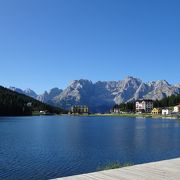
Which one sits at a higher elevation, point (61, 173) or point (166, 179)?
Result: point (166, 179)

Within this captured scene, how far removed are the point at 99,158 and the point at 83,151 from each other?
8275 millimetres

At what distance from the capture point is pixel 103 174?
20172 mm

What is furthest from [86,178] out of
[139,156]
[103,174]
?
[139,156]

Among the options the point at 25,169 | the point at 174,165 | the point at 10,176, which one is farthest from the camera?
the point at 25,169

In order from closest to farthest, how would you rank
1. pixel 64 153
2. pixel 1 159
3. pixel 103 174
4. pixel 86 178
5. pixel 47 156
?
pixel 86 178, pixel 103 174, pixel 1 159, pixel 47 156, pixel 64 153

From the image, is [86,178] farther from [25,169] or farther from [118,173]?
[25,169]

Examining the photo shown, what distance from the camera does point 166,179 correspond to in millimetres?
19078

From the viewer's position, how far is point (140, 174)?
20.4 meters

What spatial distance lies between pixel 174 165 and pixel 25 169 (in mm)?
21060

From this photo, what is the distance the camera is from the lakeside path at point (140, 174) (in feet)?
63.1

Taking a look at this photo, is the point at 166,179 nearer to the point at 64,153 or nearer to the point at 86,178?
the point at 86,178

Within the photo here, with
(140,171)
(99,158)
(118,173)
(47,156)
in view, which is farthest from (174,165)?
(47,156)

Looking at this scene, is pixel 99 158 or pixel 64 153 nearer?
pixel 99 158

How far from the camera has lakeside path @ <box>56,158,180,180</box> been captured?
19234 mm
